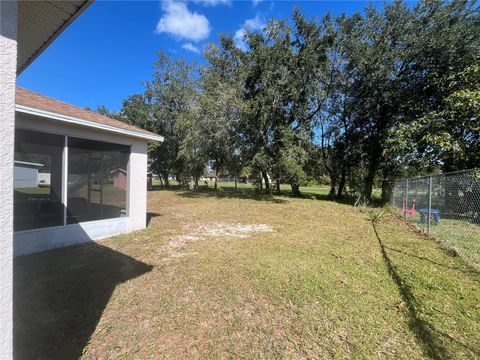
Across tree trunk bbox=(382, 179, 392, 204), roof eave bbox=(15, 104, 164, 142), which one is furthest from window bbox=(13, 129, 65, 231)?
tree trunk bbox=(382, 179, 392, 204)

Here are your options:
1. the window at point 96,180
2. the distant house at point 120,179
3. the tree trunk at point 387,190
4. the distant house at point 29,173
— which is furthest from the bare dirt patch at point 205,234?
the tree trunk at point 387,190

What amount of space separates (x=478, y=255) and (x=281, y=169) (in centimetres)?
1057

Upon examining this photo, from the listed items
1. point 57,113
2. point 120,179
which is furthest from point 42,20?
point 120,179

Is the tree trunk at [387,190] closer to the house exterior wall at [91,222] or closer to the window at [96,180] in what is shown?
the house exterior wall at [91,222]

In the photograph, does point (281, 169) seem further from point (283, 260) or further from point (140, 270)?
point (140, 270)

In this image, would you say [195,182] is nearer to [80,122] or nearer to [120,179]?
[120,179]

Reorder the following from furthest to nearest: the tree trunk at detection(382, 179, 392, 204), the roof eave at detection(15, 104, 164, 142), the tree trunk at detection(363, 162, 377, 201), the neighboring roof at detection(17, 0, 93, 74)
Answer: the tree trunk at detection(363, 162, 377, 201) < the tree trunk at detection(382, 179, 392, 204) < the roof eave at detection(15, 104, 164, 142) < the neighboring roof at detection(17, 0, 93, 74)

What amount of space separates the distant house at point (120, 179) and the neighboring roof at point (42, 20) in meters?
4.18

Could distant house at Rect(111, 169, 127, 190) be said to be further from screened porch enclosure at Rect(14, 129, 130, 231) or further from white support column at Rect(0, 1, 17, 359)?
white support column at Rect(0, 1, 17, 359)

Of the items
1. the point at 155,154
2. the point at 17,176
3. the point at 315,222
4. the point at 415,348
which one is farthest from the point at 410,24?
the point at 155,154

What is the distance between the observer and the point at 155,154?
25.5 meters

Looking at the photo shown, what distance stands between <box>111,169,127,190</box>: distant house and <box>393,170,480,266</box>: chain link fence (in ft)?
25.4

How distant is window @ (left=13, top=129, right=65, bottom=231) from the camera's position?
4.98 meters

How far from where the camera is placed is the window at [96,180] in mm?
5494
